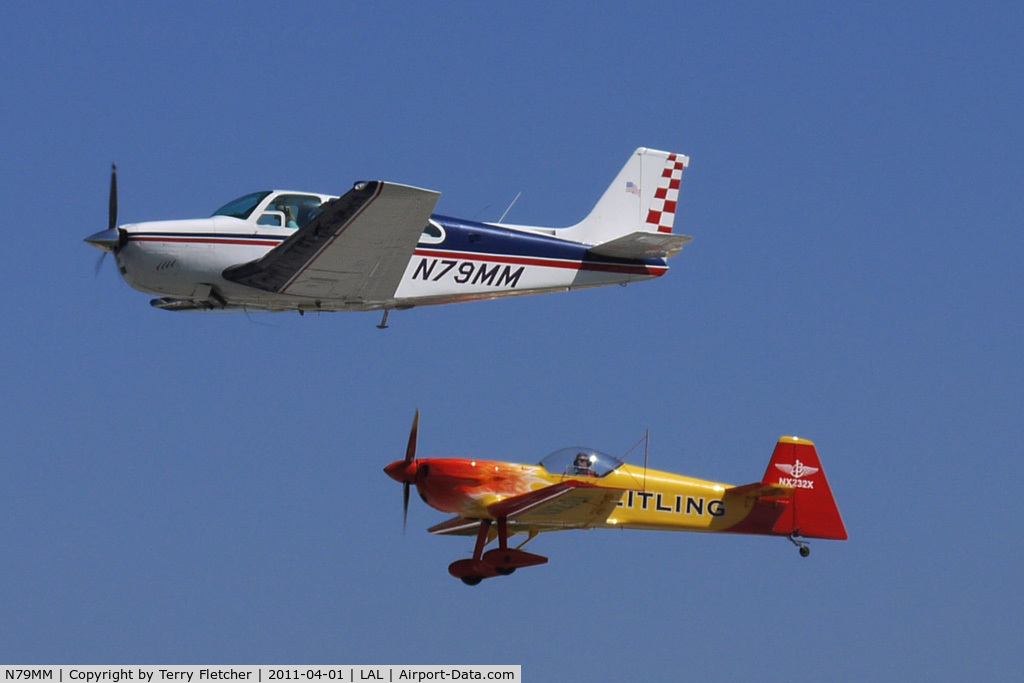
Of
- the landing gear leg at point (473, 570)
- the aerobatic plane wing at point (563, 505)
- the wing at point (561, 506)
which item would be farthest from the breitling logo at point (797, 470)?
the landing gear leg at point (473, 570)

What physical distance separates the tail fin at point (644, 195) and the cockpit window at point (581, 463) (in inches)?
152

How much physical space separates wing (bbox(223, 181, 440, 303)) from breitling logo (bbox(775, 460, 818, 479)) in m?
7.67

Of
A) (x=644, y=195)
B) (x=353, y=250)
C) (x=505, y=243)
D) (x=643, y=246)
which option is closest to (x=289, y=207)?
(x=353, y=250)

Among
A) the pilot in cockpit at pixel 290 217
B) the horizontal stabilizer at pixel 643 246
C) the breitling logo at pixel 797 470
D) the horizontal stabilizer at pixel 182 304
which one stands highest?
the horizontal stabilizer at pixel 643 246

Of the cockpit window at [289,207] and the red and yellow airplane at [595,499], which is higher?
the cockpit window at [289,207]

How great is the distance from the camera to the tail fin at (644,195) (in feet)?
93.5

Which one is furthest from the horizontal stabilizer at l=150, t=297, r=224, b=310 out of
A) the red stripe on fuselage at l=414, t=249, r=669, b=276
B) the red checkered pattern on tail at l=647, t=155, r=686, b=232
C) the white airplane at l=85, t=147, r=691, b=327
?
the red checkered pattern on tail at l=647, t=155, r=686, b=232

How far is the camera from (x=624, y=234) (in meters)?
28.3

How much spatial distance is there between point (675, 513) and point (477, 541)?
335 centimetres

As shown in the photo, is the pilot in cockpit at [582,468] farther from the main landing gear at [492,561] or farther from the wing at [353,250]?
the wing at [353,250]

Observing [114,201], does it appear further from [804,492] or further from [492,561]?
[804,492]

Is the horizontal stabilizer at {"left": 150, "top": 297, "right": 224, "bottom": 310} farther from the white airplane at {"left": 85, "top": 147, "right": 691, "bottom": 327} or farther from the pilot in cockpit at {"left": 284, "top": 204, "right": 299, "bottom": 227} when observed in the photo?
the pilot in cockpit at {"left": 284, "top": 204, "right": 299, "bottom": 227}

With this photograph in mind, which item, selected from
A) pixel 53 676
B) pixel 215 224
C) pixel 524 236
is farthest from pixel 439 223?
pixel 53 676

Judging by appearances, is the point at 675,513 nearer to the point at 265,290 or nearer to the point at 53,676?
the point at 265,290
